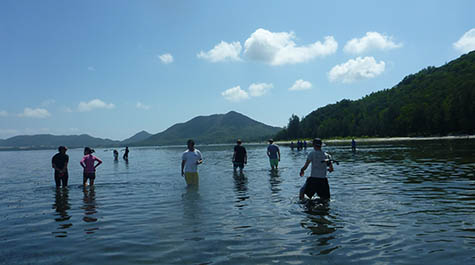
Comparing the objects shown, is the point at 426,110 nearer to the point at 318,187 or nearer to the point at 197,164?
the point at 197,164

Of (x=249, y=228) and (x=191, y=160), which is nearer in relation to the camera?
(x=249, y=228)

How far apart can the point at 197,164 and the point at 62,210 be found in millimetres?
5646

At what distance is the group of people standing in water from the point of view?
1050 centimetres

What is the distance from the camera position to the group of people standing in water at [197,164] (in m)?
10.5

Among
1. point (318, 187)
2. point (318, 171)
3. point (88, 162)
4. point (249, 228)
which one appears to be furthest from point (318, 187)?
point (88, 162)

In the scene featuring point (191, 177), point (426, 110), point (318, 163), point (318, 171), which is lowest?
point (191, 177)

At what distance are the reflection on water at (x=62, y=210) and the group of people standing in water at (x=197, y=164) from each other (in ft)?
4.20

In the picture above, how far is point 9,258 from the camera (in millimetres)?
6547

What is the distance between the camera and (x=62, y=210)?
11695 mm

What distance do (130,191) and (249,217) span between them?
30.0 ft

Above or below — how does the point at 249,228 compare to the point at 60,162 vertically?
below

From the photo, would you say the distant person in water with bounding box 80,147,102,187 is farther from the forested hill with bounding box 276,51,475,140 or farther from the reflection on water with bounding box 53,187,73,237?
the forested hill with bounding box 276,51,475,140

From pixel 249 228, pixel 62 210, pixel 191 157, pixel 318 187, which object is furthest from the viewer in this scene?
pixel 191 157

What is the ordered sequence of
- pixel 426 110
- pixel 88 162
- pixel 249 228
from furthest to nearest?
pixel 426 110, pixel 88 162, pixel 249 228
